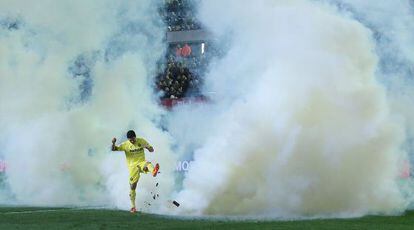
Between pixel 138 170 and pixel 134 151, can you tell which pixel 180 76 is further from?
pixel 138 170

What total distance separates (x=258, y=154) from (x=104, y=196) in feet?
24.3

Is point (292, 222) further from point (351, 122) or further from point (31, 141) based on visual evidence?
point (31, 141)

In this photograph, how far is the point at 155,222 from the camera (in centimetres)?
1431

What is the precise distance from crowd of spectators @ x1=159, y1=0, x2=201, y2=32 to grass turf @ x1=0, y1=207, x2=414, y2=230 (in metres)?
9.68

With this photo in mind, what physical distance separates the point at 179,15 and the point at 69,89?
515 cm

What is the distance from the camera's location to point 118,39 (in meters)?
23.7

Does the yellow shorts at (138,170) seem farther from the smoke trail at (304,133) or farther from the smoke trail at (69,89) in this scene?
the smoke trail at (69,89)

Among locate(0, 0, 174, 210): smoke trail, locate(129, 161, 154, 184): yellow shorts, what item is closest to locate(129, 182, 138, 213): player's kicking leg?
locate(129, 161, 154, 184): yellow shorts

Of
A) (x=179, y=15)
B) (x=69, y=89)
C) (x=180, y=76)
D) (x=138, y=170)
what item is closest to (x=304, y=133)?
(x=138, y=170)

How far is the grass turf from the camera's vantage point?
→ 13.4 metres

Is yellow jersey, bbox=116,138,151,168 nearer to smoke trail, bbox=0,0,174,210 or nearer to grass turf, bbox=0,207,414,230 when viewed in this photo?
grass turf, bbox=0,207,414,230

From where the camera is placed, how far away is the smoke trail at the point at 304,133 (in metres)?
16.2

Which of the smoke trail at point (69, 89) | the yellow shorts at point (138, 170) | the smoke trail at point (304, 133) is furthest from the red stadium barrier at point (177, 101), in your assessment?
the smoke trail at point (304, 133)

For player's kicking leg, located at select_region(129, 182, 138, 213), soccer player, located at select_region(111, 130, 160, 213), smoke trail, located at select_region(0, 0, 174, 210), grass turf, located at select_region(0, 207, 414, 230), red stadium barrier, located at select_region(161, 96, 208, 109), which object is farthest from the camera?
red stadium barrier, located at select_region(161, 96, 208, 109)
